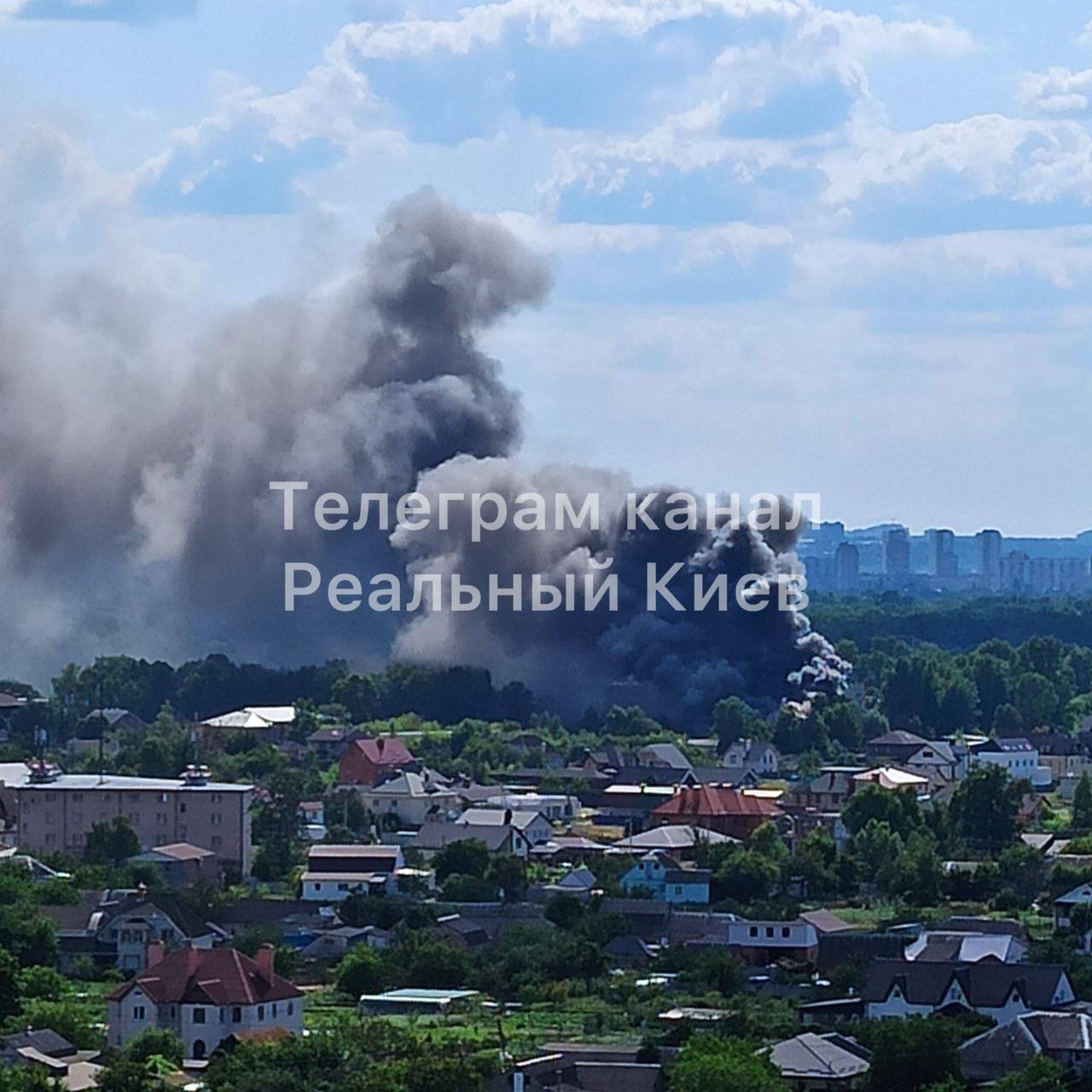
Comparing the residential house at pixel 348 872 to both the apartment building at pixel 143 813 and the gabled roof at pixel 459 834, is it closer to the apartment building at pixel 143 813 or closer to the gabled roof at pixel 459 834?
the gabled roof at pixel 459 834

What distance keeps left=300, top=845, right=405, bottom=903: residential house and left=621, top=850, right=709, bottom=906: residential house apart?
3661 mm

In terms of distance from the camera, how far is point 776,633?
81.9m

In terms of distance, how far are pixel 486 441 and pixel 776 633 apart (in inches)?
420

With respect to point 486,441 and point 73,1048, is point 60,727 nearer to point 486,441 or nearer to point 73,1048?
point 486,441

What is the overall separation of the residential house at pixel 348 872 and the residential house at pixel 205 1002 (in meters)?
11.1

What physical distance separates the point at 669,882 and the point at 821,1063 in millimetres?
15697

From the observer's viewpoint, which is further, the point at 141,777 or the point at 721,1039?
the point at 141,777

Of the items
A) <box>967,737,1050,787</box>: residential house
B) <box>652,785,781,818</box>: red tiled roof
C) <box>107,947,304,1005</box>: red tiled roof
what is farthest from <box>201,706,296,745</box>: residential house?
<box>107,947,304,1005</box>: red tiled roof

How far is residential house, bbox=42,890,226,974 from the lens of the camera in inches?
1576

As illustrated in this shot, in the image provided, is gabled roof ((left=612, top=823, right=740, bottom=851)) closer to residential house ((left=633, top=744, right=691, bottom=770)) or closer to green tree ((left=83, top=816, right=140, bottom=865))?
green tree ((left=83, top=816, right=140, bottom=865))

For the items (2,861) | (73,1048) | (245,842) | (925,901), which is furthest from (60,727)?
(73,1048)

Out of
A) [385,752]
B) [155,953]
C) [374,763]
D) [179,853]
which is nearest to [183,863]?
[179,853]

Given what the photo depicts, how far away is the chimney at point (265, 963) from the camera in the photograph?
112ft

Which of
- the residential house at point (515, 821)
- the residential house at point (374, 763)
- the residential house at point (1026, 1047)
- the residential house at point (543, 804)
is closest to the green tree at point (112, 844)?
the residential house at point (515, 821)
